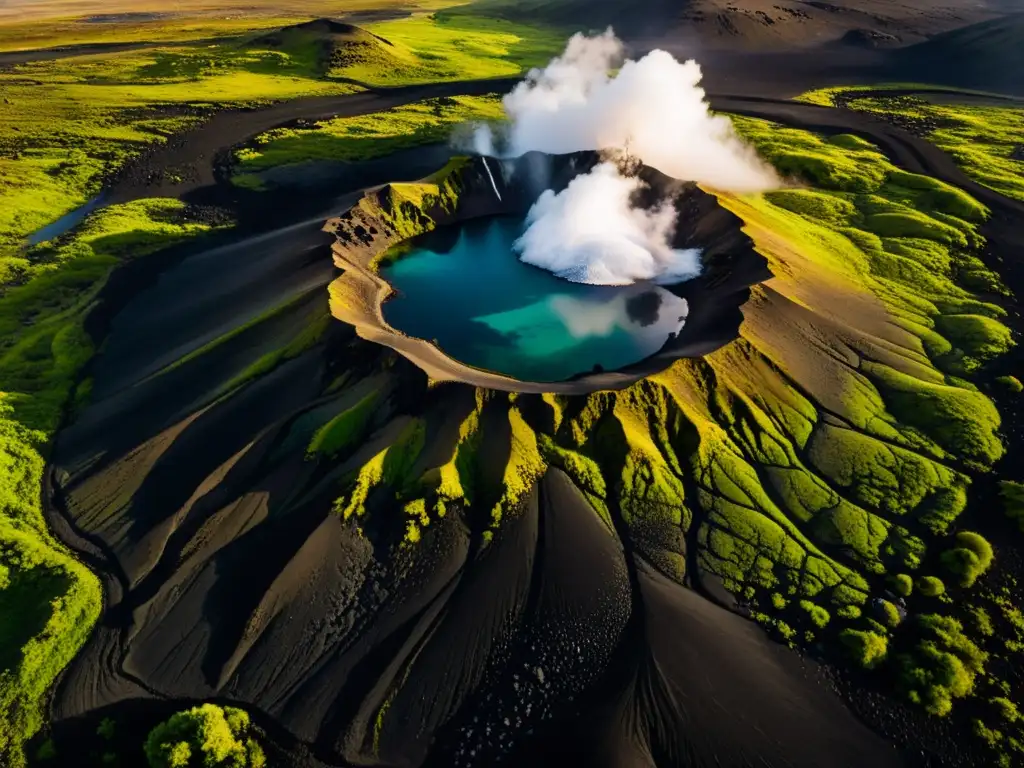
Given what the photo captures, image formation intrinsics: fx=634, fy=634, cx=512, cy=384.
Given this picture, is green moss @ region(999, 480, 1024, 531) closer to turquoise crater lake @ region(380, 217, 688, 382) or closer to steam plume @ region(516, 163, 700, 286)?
turquoise crater lake @ region(380, 217, 688, 382)

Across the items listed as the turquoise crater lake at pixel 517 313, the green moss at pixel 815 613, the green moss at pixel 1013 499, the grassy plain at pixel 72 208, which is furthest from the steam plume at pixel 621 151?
the green moss at pixel 815 613

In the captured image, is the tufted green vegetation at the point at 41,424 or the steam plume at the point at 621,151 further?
the steam plume at the point at 621,151

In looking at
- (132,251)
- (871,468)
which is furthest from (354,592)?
(132,251)

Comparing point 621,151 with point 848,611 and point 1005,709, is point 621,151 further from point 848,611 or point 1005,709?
point 1005,709

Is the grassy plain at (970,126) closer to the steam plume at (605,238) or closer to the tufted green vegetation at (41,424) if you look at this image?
the steam plume at (605,238)

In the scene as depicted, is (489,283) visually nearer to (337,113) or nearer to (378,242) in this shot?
(378,242)

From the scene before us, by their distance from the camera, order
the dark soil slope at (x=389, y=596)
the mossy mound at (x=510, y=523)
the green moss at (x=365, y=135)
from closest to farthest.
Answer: the dark soil slope at (x=389, y=596), the mossy mound at (x=510, y=523), the green moss at (x=365, y=135)

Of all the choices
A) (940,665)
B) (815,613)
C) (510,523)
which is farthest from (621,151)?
(940,665)

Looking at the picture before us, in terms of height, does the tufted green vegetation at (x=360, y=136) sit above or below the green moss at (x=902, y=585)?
below
